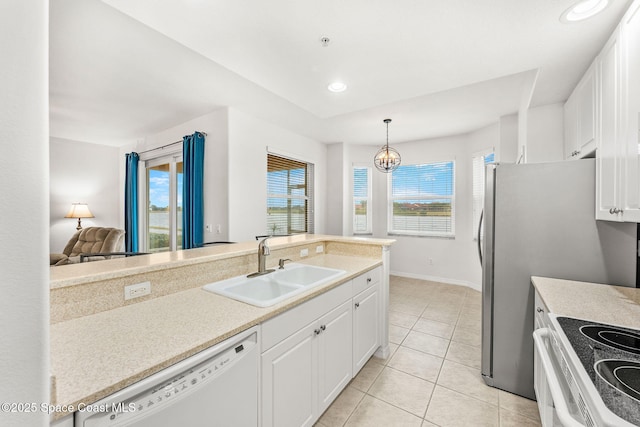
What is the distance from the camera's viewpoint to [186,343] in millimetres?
917

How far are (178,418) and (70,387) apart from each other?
0.32 metres

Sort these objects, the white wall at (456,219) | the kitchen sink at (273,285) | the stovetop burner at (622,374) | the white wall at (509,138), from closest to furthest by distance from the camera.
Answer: the stovetop burner at (622,374), the kitchen sink at (273,285), the white wall at (509,138), the white wall at (456,219)

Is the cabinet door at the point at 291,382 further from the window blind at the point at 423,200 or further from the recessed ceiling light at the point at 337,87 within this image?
the window blind at the point at 423,200

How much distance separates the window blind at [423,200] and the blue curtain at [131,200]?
4.87 m

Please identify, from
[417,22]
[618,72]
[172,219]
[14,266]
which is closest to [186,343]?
[14,266]

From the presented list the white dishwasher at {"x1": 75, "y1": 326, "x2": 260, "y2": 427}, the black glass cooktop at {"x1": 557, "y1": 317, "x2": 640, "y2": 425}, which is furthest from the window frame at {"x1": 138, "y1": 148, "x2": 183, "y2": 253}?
the black glass cooktop at {"x1": 557, "y1": 317, "x2": 640, "y2": 425}

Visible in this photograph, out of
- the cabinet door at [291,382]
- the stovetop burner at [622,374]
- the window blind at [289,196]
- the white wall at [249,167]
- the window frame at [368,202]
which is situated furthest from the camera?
the window frame at [368,202]

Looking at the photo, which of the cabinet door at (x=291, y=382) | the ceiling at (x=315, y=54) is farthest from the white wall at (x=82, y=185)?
the cabinet door at (x=291, y=382)

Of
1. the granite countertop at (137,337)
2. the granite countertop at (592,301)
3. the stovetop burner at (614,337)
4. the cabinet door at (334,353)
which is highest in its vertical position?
the granite countertop at (137,337)

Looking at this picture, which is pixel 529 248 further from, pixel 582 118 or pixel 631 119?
pixel 582 118

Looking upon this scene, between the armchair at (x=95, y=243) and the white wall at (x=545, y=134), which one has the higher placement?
the white wall at (x=545, y=134)

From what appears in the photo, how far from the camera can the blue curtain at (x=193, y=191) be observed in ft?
11.7

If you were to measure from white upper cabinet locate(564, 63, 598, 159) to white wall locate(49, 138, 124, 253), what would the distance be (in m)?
6.85

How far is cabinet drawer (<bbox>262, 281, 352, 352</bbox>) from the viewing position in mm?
1210
